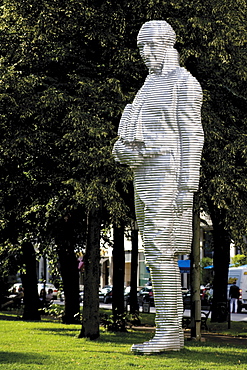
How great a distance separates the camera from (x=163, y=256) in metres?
11.9

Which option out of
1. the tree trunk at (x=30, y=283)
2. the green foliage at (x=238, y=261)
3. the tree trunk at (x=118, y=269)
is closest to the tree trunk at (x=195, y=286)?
the tree trunk at (x=118, y=269)

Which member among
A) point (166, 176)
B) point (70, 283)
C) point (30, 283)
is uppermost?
point (166, 176)

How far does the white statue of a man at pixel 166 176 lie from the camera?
11906mm

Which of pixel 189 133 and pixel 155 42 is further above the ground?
pixel 155 42

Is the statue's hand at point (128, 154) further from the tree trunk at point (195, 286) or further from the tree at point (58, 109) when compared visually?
the tree trunk at point (195, 286)

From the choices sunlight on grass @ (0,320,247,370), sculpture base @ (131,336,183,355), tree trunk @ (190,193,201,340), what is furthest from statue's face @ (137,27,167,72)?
tree trunk @ (190,193,201,340)

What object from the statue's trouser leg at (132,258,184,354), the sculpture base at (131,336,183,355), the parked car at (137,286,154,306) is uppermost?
the statue's trouser leg at (132,258,184,354)

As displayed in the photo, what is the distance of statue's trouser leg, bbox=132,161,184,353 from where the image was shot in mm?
11891

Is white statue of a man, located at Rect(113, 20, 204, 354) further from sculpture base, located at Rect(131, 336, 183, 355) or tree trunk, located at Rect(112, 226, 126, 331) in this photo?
tree trunk, located at Rect(112, 226, 126, 331)

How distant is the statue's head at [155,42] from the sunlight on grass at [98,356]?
4.73 m

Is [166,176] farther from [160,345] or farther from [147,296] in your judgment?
[147,296]

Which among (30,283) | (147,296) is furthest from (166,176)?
(147,296)

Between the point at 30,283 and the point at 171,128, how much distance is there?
16.1 meters

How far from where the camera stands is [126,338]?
17438 mm
